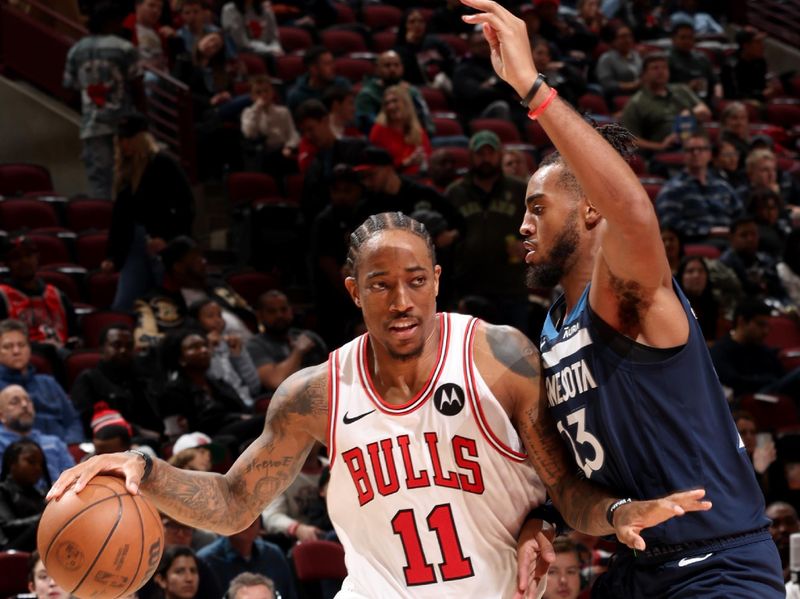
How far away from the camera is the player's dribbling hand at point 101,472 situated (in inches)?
156

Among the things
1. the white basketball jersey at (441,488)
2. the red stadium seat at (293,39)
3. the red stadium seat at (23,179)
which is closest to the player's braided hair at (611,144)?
the white basketball jersey at (441,488)

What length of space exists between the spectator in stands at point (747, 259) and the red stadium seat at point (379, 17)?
229 inches

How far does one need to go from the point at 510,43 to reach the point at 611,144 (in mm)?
655

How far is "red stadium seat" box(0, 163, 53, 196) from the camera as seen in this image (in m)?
11.5

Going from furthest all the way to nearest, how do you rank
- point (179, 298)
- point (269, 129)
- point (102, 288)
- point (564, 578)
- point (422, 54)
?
point (422, 54)
point (269, 129)
point (102, 288)
point (179, 298)
point (564, 578)

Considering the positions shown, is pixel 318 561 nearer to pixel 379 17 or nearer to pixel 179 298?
pixel 179 298

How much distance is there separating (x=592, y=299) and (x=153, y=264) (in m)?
6.63

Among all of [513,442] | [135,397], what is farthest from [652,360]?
[135,397]

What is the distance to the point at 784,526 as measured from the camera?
8.07 metres

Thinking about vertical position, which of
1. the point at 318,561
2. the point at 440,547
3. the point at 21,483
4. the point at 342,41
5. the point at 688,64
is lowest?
the point at 440,547

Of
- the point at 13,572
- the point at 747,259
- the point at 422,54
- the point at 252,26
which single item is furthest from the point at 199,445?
the point at 422,54

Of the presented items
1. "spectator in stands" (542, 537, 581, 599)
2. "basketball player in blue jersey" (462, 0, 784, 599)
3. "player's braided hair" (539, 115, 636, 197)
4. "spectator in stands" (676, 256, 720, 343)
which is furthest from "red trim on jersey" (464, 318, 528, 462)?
"spectator in stands" (676, 256, 720, 343)

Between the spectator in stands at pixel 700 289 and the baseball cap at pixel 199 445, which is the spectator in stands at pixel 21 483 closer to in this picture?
the baseball cap at pixel 199 445

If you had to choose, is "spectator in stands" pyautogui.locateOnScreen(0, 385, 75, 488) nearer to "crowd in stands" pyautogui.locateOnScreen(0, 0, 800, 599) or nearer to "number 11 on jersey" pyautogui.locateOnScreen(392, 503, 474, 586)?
"crowd in stands" pyautogui.locateOnScreen(0, 0, 800, 599)
